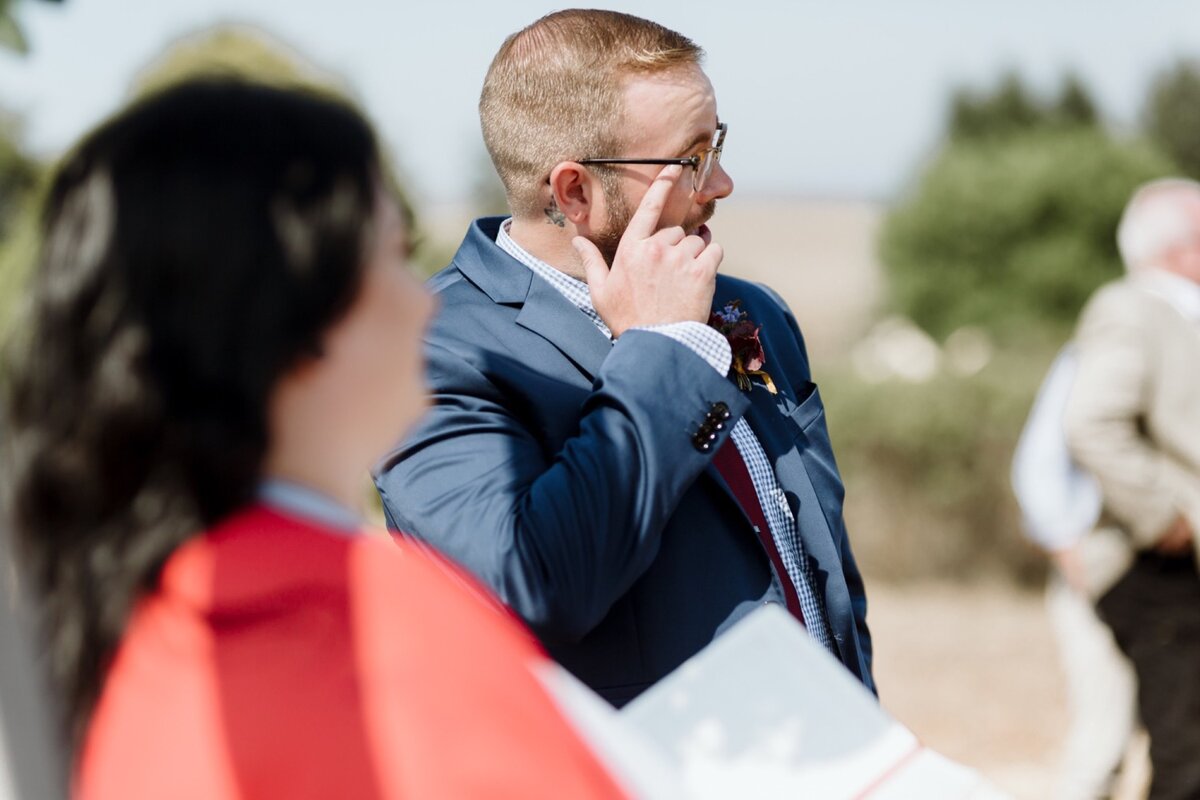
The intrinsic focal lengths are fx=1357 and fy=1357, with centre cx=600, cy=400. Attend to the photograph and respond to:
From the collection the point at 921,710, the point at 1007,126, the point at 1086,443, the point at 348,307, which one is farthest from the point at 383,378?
the point at 1007,126

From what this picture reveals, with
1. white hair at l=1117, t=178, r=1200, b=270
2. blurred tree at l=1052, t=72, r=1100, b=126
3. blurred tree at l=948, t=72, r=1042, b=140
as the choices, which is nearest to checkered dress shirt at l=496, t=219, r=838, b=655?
white hair at l=1117, t=178, r=1200, b=270

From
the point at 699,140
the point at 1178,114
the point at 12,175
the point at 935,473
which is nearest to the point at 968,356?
the point at 935,473

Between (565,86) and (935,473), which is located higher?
(565,86)

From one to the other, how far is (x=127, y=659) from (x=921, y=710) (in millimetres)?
6539

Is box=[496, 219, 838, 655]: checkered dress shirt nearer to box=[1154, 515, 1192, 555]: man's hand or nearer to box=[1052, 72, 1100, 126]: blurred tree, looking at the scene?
box=[1154, 515, 1192, 555]: man's hand

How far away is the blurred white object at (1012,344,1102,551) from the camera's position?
4.68 meters

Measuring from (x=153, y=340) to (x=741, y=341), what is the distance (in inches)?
51.9

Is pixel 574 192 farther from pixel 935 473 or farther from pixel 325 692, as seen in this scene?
pixel 935 473

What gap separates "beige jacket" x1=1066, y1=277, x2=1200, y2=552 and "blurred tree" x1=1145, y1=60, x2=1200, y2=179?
31.0 m

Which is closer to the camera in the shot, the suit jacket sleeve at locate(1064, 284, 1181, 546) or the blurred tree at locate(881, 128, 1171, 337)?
the suit jacket sleeve at locate(1064, 284, 1181, 546)

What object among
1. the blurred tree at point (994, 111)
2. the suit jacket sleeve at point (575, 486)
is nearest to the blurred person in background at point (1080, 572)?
the suit jacket sleeve at point (575, 486)

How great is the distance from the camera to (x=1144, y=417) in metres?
4.48

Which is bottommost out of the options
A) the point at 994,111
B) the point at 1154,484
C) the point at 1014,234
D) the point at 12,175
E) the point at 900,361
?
the point at 994,111

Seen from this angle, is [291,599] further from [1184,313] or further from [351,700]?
[1184,313]
